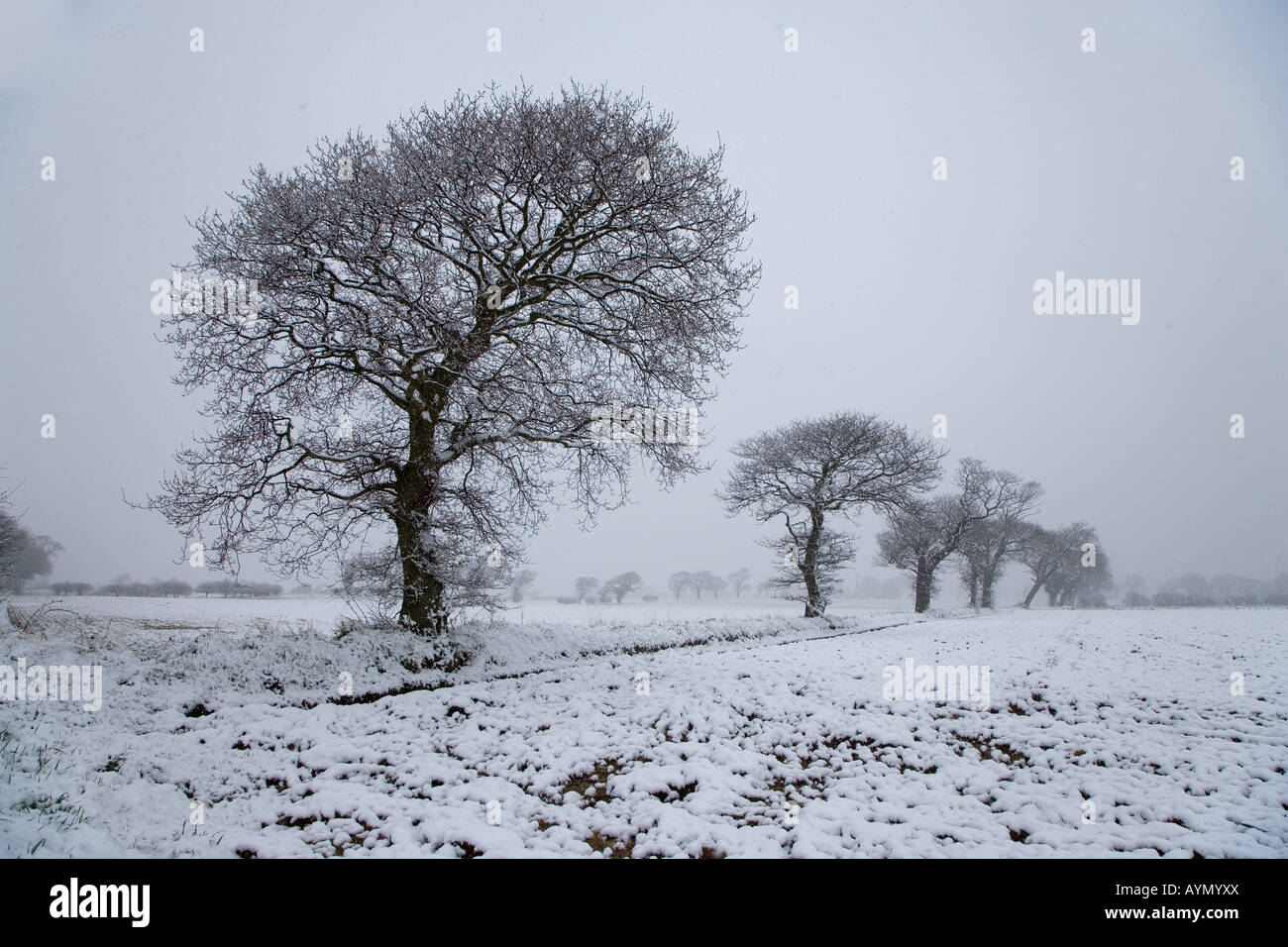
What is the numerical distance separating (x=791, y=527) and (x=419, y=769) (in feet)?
72.9

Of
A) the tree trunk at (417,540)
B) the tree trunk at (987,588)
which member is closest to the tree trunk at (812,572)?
the tree trunk at (417,540)

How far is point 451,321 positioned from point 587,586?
75386mm

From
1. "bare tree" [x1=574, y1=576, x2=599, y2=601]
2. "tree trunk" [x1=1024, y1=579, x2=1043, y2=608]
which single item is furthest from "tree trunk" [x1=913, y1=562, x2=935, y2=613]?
"bare tree" [x1=574, y1=576, x2=599, y2=601]

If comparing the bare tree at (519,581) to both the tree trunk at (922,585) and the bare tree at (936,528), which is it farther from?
the tree trunk at (922,585)

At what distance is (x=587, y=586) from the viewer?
82.2 m

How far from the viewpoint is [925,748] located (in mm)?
7273

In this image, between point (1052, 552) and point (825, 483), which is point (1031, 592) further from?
point (825, 483)

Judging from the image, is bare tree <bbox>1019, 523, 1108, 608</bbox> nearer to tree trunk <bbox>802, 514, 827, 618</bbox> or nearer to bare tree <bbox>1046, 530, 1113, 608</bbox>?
bare tree <bbox>1046, 530, 1113, 608</bbox>

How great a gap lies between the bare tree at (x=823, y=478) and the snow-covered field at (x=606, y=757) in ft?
43.9

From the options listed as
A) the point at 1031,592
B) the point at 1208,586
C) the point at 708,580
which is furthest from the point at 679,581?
the point at 1208,586
